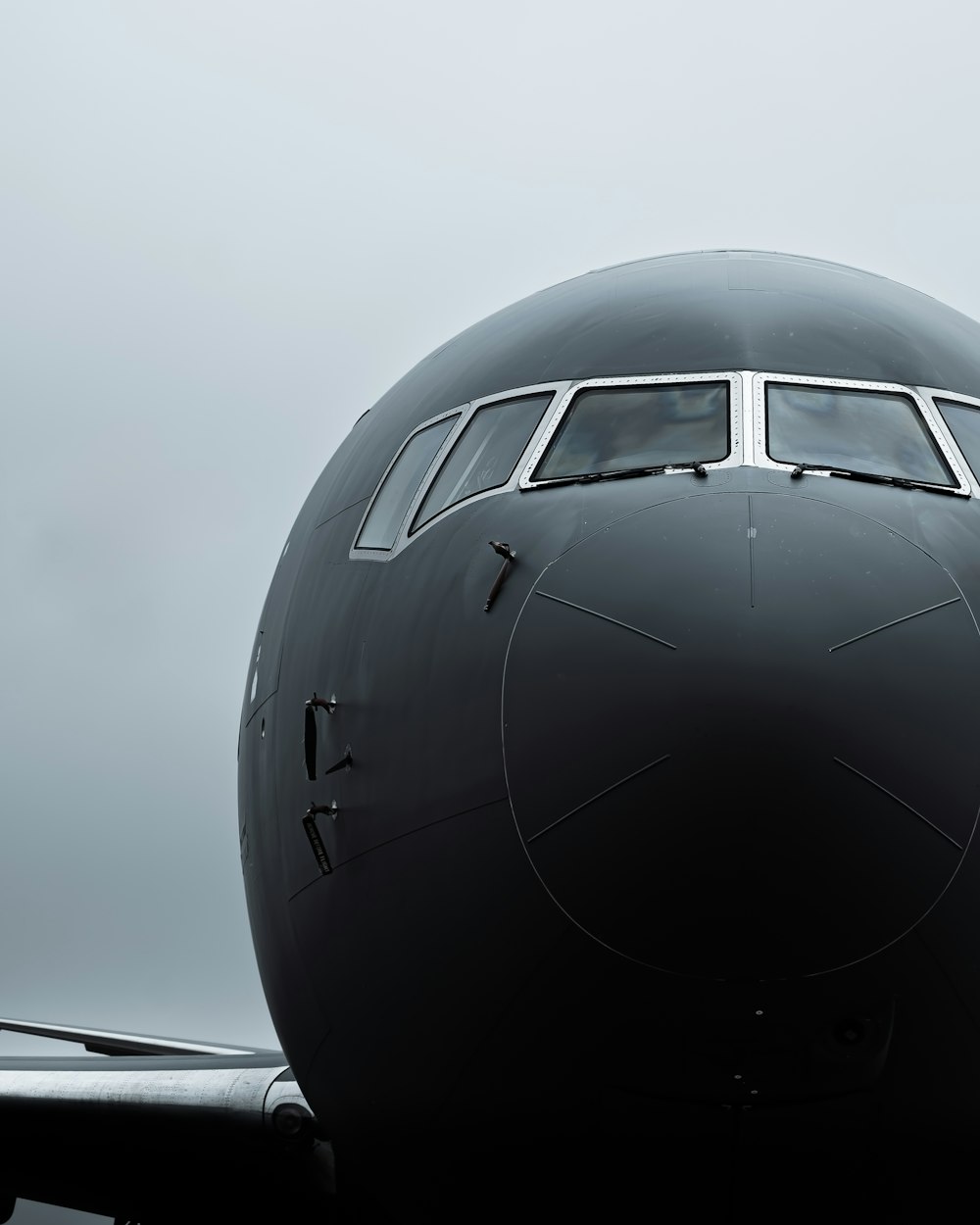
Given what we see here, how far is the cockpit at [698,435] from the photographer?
5.89m

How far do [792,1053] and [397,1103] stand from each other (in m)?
1.74

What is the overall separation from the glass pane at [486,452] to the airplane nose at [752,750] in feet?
4.35

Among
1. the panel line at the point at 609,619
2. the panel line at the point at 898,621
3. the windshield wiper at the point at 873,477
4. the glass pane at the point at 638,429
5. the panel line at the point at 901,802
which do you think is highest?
the glass pane at the point at 638,429

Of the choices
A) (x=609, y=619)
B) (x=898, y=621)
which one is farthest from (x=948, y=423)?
(x=609, y=619)

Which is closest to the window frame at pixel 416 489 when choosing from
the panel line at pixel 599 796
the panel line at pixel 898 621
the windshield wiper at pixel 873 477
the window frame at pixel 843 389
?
the window frame at pixel 843 389

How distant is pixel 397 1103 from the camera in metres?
6.03

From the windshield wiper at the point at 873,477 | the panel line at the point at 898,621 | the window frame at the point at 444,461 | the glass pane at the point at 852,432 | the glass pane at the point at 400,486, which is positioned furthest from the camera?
the glass pane at the point at 400,486

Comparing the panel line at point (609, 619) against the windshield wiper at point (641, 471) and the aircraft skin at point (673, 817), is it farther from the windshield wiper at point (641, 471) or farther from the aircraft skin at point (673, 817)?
the windshield wiper at point (641, 471)

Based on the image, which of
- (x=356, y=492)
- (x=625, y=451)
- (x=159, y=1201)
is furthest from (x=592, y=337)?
(x=159, y=1201)

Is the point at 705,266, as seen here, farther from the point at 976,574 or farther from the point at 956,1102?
the point at 956,1102

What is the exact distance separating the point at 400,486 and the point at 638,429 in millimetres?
1474

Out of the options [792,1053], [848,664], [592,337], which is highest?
[592,337]

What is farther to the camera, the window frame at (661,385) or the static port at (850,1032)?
the window frame at (661,385)

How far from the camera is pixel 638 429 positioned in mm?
6211
